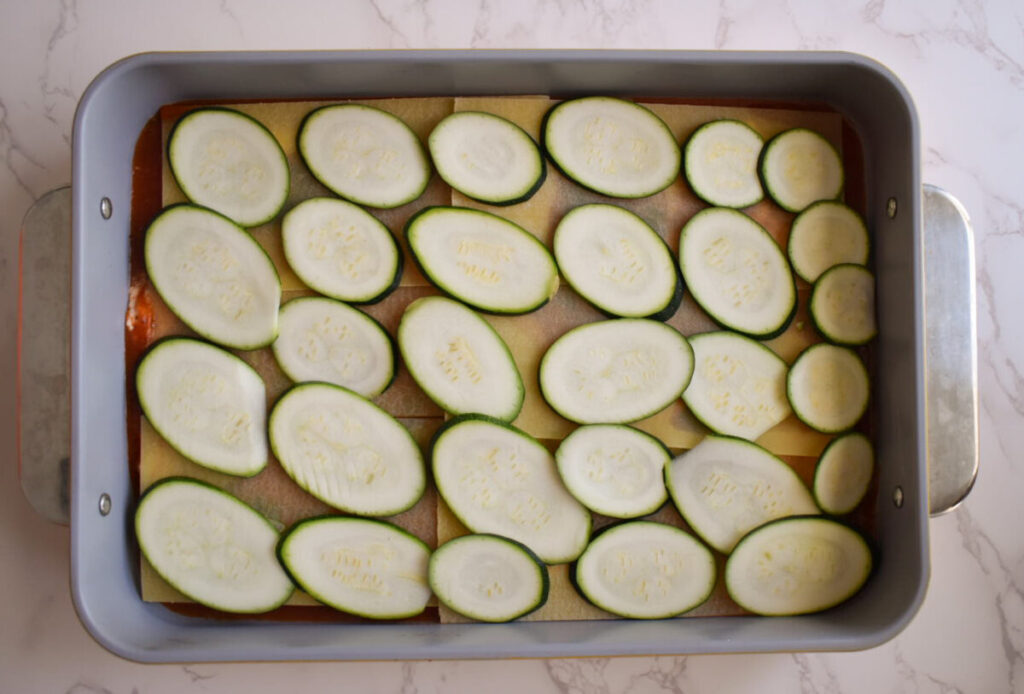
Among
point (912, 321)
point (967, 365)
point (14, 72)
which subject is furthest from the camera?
point (14, 72)

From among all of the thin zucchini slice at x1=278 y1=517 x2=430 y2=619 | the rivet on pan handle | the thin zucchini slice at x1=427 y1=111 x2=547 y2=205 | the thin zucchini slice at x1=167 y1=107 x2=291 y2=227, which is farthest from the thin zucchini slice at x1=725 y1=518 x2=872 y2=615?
the thin zucchini slice at x1=167 y1=107 x2=291 y2=227

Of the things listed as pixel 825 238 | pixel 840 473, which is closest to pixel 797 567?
pixel 840 473

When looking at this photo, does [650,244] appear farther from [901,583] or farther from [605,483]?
[901,583]

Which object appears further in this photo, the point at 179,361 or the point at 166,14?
the point at 166,14

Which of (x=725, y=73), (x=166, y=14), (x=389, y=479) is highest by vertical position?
(x=725, y=73)

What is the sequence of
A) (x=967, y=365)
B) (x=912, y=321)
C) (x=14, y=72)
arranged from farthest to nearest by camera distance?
(x=14, y=72) → (x=967, y=365) → (x=912, y=321)

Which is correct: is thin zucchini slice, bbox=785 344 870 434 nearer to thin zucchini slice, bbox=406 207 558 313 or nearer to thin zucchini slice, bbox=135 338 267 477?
thin zucchini slice, bbox=406 207 558 313

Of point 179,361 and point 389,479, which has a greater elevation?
point 179,361

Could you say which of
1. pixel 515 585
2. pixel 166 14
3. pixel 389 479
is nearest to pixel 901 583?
pixel 515 585
